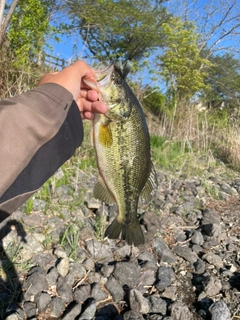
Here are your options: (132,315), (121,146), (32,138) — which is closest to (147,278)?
(132,315)

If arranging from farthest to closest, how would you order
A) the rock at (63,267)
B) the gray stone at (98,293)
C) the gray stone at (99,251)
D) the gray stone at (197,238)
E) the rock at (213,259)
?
the gray stone at (197,238)
the rock at (213,259)
the gray stone at (99,251)
the rock at (63,267)
the gray stone at (98,293)

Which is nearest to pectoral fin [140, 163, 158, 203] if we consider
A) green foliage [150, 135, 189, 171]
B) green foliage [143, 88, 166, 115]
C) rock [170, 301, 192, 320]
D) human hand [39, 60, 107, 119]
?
human hand [39, 60, 107, 119]

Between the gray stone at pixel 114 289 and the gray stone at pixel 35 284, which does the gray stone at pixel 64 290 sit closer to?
the gray stone at pixel 35 284

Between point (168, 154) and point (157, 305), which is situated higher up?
point (168, 154)

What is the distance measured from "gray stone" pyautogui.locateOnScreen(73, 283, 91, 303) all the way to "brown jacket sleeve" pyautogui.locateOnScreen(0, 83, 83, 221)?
1288 mm

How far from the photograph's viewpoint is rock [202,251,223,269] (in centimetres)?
320

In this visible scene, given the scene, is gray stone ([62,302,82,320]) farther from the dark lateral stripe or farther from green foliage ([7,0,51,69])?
green foliage ([7,0,51,69])

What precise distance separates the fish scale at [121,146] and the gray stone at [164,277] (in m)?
1.10

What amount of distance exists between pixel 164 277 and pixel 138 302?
0.47m

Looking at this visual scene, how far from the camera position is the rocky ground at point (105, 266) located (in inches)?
92.7

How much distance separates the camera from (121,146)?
1779mm

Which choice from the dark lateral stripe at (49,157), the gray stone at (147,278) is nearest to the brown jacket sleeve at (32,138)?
the dark lateral stripe at (49,157)

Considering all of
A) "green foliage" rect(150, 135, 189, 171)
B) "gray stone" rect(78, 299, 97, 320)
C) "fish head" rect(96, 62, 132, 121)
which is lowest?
"gray stone" rect(78, 299, 97, 320)

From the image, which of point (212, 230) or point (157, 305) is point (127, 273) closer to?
point (157, 305)
